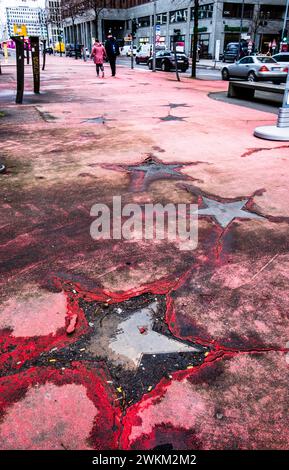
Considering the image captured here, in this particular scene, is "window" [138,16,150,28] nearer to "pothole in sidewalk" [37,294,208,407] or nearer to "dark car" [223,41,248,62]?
"dark car" [223,41,248,62]

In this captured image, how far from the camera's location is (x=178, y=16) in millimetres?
55875

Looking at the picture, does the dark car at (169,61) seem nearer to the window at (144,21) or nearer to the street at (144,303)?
the street at (144,303)

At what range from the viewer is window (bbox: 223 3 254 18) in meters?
47.1

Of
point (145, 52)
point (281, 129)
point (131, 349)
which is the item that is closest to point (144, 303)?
point (131, 349)

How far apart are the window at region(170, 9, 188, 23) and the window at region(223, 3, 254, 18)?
7.83 metres

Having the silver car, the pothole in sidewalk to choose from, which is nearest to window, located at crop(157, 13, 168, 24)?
the silver car

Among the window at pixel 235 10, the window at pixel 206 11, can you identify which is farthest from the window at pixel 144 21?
the window at pixel 235 10

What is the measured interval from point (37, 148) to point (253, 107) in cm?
793

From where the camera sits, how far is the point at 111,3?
243 ft

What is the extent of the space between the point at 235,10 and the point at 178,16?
1108 cm

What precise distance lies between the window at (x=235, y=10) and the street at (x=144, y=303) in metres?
50.0

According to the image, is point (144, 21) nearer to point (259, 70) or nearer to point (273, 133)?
point (259, 70)

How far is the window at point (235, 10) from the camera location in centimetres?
4712
